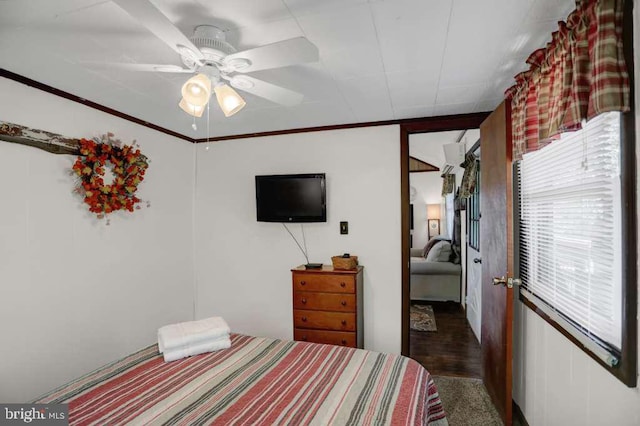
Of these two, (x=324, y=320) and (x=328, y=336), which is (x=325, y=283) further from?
(x=328, y=336)

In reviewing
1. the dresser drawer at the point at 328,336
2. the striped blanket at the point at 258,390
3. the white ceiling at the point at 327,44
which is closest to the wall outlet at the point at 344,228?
the dresser drawer at the point at 328,336

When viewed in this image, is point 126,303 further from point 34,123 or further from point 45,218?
point 34,123

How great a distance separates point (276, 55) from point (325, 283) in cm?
193

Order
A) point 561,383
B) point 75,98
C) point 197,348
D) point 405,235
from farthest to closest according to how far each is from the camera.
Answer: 1. point 405,235
2. point 75,98
3. point 197,348
4. point 561,383

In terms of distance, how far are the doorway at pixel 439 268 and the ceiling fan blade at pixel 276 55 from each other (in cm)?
198

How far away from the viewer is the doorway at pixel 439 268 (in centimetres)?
314

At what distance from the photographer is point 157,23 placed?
1114 millimetres

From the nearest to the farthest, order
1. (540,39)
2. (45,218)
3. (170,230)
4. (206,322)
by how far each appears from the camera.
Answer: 1. (540,39)
2. (206,322)
3. (45,218)
4. (170,230)

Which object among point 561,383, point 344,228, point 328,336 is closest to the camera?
point 561,383

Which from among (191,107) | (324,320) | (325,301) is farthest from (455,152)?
(191,107)

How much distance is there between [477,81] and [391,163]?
3.36 ft

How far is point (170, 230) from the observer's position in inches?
127

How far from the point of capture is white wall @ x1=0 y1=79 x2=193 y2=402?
1.93 meters

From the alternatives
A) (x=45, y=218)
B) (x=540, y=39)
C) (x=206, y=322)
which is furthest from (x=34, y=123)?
(x=540, y=39)
